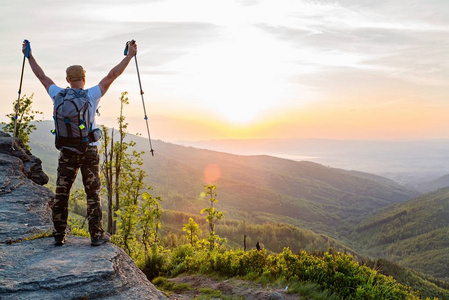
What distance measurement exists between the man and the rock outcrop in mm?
603

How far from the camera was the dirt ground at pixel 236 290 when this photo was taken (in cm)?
898

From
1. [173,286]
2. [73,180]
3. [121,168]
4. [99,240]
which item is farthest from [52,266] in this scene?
[121,168]

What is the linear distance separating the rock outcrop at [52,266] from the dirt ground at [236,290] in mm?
2039

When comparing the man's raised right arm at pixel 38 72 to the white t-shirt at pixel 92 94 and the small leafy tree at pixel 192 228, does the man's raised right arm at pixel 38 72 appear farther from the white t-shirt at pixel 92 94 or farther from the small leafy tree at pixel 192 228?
the small leafy tree at pixel 192 228

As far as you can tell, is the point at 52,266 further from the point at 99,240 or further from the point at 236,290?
the point at 236,290

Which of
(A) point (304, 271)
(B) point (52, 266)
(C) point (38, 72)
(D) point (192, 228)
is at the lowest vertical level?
(D) point (192, 228)

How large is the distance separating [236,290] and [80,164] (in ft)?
19.7

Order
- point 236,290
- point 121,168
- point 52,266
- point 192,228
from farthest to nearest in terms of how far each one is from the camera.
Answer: point 121,168 → point 192,228 → point 236,290 → point 52,266

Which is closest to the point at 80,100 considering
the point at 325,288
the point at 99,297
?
the point at 99,297

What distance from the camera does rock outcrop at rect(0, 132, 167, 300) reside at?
5.94m

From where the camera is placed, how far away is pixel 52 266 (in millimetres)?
6625

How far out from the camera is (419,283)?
463 feet

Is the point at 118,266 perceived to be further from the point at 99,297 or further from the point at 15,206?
the point at 15,206

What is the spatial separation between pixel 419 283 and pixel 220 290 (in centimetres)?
16999
